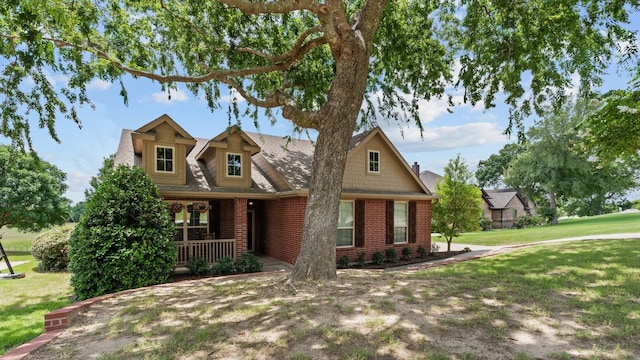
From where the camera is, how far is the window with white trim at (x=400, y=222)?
45.1 ft

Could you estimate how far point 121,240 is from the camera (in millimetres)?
7695

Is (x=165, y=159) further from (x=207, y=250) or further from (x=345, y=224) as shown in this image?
(x=345, y=224)

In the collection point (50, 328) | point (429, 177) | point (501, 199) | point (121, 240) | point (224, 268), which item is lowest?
point (224, 268)

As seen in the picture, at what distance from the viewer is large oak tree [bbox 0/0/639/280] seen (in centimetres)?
696

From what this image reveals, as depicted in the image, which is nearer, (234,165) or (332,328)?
(332,328)

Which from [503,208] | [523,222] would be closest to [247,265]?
A: [523,222]

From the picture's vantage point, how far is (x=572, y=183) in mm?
34156

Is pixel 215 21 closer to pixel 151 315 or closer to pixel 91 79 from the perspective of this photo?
pixel 91 79

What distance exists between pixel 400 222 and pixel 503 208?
3373cm

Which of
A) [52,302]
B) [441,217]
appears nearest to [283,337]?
[52,302]

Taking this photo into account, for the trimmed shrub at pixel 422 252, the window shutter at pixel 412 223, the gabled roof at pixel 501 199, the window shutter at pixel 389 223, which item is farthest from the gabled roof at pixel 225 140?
the gabled roof at pixel 501 199

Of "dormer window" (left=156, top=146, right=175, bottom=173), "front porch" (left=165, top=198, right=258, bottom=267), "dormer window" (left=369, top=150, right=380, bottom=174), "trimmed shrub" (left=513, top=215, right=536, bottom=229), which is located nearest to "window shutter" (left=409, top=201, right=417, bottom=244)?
"dormer window" (left=369, top=150, right=380, bottom=174)

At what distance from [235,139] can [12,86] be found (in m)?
6.12

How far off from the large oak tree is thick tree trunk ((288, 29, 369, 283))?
22 millimetres
